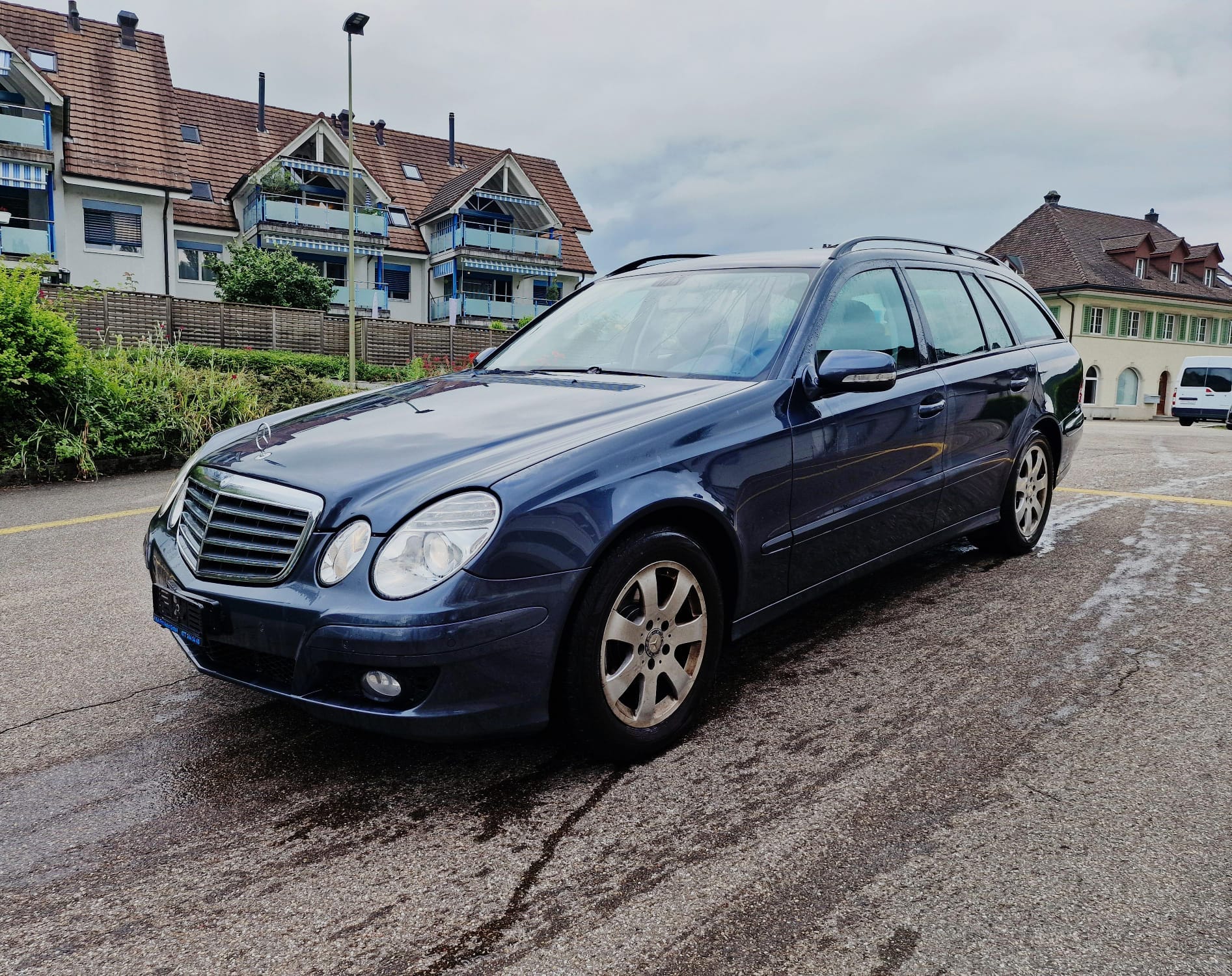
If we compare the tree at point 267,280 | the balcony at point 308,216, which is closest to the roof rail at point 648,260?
the tree at point 267,280

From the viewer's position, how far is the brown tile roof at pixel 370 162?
38.4 meters

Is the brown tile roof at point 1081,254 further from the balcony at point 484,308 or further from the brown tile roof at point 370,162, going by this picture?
the balcony at point 484,308

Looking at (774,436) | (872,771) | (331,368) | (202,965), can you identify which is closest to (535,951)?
(202,965)

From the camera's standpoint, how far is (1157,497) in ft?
24.5

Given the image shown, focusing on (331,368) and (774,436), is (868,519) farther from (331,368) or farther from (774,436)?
(331,368)

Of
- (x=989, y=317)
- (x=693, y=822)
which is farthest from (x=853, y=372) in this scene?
(x=989, y=317)

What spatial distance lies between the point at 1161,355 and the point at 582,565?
54420mm

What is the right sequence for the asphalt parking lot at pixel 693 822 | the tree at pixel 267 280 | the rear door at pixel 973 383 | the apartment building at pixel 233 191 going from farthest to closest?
1. the apartment building at pixel 233 191
2. the tree at pixel 267 280
3. the rear door at pixel 973 383
4. the asphalt parking lot at pixel 693 822

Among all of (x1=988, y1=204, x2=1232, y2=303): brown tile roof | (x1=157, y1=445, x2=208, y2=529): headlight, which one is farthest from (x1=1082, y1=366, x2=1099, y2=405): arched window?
(x1=157, y1=445, x2=208, y2=529): headlight

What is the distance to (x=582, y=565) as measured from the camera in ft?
8.55

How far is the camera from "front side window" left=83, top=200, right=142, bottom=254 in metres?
31.9

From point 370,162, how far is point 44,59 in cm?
1378

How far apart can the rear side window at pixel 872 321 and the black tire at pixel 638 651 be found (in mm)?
1139

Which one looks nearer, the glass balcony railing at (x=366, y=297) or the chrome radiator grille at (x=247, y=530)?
the chrome radiator grille at (x=247, y=530)
